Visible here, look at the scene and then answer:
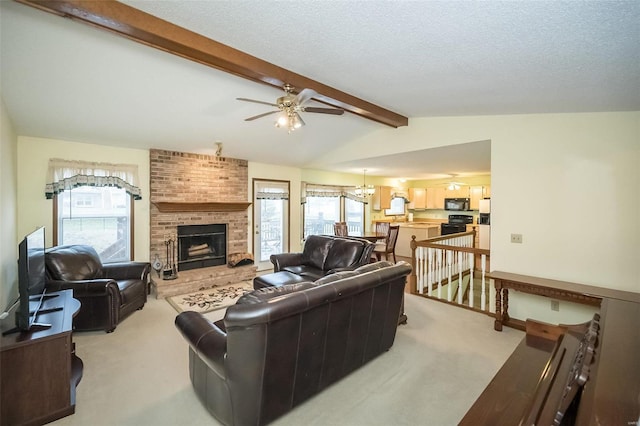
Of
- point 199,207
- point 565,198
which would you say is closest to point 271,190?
Answer: point 199,207

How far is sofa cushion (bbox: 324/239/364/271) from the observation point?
420 centimetres

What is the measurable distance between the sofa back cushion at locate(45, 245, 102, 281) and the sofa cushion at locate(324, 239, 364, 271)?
3.14m

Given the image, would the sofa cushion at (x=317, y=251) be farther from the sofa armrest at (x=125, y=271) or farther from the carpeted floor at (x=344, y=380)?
the sofa armrest at (x=125, y=271)

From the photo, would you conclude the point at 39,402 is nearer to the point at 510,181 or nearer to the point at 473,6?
the point at 473,6

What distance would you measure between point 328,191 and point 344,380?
18.6ft

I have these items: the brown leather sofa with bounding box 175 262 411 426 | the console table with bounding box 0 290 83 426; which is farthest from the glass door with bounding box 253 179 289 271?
the console table with bounding box 0 290 83 426

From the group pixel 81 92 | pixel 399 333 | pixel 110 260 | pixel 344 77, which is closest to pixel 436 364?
pixel 399 333

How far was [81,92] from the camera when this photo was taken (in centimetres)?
306

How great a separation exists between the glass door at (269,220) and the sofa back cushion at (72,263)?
287 centimetres

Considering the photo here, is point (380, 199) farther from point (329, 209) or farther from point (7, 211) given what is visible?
point (7, 211)

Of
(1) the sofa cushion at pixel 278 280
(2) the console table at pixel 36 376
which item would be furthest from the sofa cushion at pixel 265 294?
(1) the sofa cushion at pixel 278 280

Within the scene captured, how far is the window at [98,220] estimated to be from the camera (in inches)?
167

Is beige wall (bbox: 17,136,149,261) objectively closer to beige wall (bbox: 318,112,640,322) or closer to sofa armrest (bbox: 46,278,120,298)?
sofa armrest (bbox: 46,278,120,298)

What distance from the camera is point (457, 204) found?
326 inches
